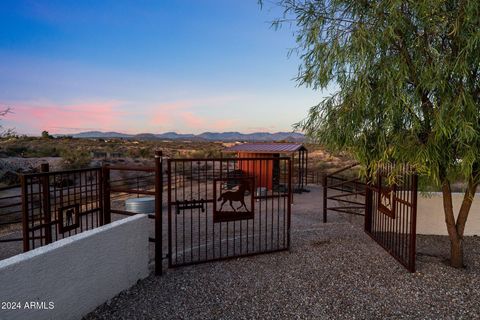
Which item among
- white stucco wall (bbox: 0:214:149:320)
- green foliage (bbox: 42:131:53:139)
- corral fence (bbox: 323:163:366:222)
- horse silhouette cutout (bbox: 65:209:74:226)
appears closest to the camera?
white stucco wall (bbox: 0:214:149:320)

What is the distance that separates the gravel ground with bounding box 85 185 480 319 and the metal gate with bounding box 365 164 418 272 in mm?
238

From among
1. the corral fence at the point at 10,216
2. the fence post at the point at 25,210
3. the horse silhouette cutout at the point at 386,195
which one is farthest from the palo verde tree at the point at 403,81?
the corral fence at the point at 10,216

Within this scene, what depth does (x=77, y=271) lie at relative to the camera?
11.6 feet

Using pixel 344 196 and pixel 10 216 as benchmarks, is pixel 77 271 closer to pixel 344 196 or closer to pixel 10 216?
pixel 10 216

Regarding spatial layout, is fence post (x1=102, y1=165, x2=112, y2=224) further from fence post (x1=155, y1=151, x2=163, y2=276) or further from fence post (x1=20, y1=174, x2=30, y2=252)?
fence post (x1=20, y1=174, x2=30, y2=252)

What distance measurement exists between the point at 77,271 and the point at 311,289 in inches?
114

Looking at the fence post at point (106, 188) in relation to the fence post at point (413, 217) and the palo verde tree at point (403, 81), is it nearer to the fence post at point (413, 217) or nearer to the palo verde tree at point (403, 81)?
the palo verde tree at point (403, 81)

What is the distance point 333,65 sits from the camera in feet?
16.4

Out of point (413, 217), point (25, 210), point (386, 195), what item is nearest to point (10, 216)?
point (25, 210)

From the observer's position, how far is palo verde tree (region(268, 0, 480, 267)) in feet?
13.7

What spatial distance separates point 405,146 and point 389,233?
2.73 m

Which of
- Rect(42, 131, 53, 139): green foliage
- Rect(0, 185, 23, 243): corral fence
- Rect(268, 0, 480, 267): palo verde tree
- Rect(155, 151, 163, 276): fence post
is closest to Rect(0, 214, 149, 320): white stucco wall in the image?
Rect(155, 151, 163, 276): fence post

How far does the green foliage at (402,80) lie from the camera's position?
13.7 ft

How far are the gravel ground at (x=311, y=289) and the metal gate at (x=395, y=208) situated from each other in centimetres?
24
